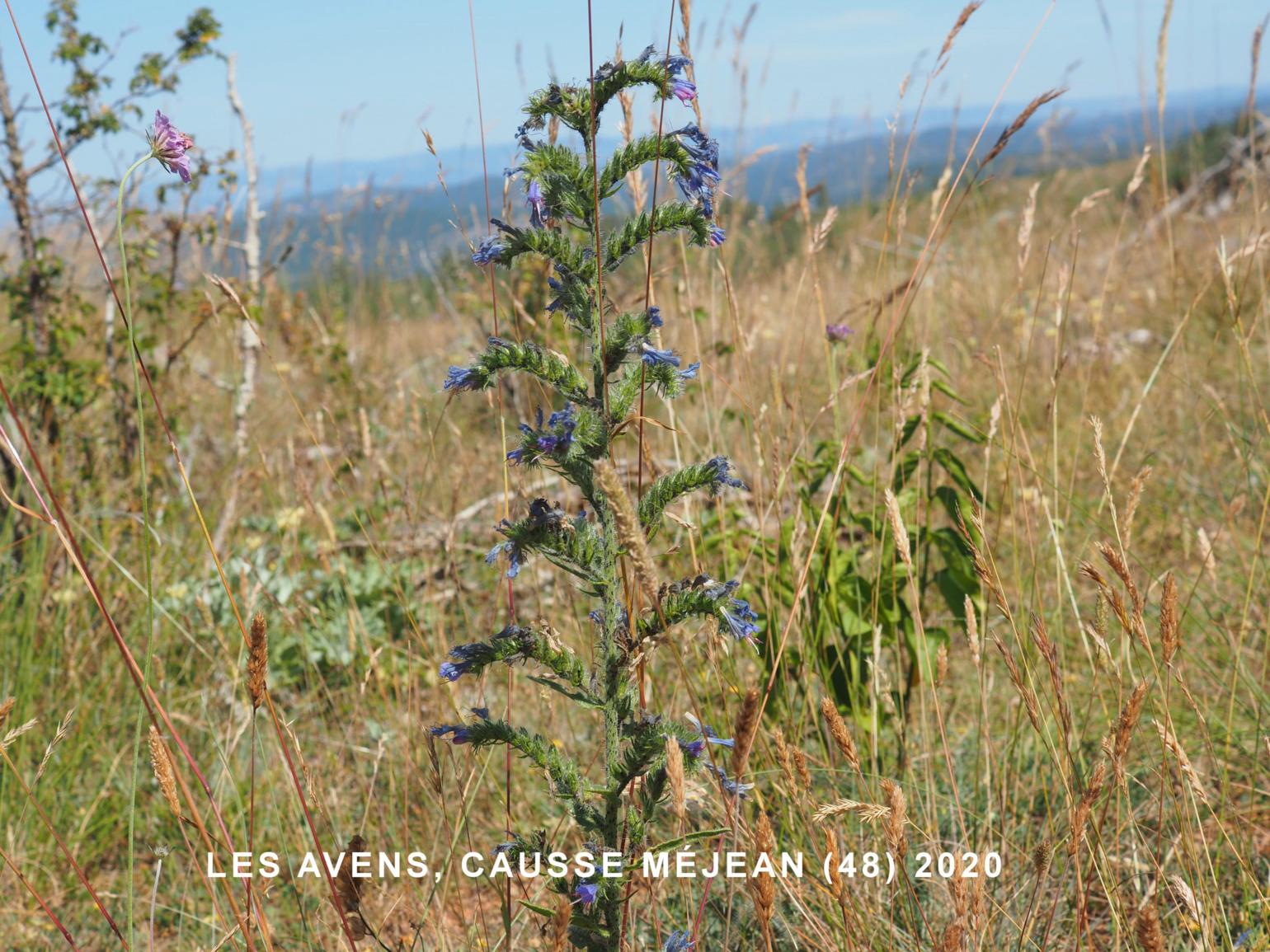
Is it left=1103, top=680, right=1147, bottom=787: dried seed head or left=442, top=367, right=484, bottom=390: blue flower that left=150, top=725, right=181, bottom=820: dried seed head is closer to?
left=442, top=367, right=484, bottom=390: blue flower

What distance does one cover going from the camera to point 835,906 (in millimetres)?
1864

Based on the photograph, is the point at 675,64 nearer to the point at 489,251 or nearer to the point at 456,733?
the point at 489,251

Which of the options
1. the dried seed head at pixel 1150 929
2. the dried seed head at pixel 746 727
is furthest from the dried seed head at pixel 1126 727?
the dried seed head at pixel 746 727

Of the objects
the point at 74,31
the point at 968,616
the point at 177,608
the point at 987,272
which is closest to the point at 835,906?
the point at 968,616

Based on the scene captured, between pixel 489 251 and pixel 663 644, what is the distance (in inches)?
26.0

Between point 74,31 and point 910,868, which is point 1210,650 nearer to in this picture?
point 910,868

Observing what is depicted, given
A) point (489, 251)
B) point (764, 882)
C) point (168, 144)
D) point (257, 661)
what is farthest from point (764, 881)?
point (168, 144)

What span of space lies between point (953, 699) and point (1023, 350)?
44.3 inches

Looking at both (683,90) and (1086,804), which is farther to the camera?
(683,90)

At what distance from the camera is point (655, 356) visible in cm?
141

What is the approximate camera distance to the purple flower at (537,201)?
1.41m

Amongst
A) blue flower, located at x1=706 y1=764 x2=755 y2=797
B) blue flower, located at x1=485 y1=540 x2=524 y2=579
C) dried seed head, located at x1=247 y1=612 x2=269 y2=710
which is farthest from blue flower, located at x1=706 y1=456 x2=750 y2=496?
dried seed head, located at x1=247 y1=612 x2=269 y2=710

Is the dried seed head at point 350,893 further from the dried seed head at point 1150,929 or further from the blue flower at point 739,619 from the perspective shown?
the dried seed head at point 1150,929

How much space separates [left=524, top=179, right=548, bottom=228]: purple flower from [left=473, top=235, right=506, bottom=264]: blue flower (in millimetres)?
72
